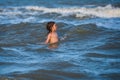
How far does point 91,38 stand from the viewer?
1026 cm

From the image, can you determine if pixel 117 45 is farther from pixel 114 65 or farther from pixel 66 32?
pixel 66 32

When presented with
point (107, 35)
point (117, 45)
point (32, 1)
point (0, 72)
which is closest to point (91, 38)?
point (107, 35)

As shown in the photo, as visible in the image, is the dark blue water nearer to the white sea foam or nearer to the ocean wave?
the white sea foam

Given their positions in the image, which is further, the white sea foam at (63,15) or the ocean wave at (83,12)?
the ocean wave at (83,12)

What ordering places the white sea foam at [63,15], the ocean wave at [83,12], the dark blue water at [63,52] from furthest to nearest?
the ocean wave at [83,12] < the white sea foam at [63,15] < the dark blue water at [63,52]

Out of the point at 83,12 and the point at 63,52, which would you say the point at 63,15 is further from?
the point at 63,52

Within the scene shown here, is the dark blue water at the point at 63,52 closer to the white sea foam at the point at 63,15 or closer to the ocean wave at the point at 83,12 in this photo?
the white sea foam at the point at 63,15

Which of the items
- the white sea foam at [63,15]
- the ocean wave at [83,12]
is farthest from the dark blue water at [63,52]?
the ocean wave at [83,12]

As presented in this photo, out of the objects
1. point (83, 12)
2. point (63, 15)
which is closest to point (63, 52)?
point (63, 15)

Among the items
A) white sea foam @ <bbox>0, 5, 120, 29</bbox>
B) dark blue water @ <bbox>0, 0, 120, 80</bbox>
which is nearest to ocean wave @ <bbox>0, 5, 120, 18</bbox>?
white sea foam @ <bbox>0, 5, 120, 29</bbox>

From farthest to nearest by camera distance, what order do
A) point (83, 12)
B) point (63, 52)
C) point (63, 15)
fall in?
point (83, 12) < point (63, 15) < point (63, 52)

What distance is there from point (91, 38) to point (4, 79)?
4831 mm

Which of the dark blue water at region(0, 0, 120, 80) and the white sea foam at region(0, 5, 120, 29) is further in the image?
the white sea foam at region(0, 5, 120, 29)

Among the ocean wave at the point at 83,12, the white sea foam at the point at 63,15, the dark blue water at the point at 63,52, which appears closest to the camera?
the dark blue water at the point at 63,52
